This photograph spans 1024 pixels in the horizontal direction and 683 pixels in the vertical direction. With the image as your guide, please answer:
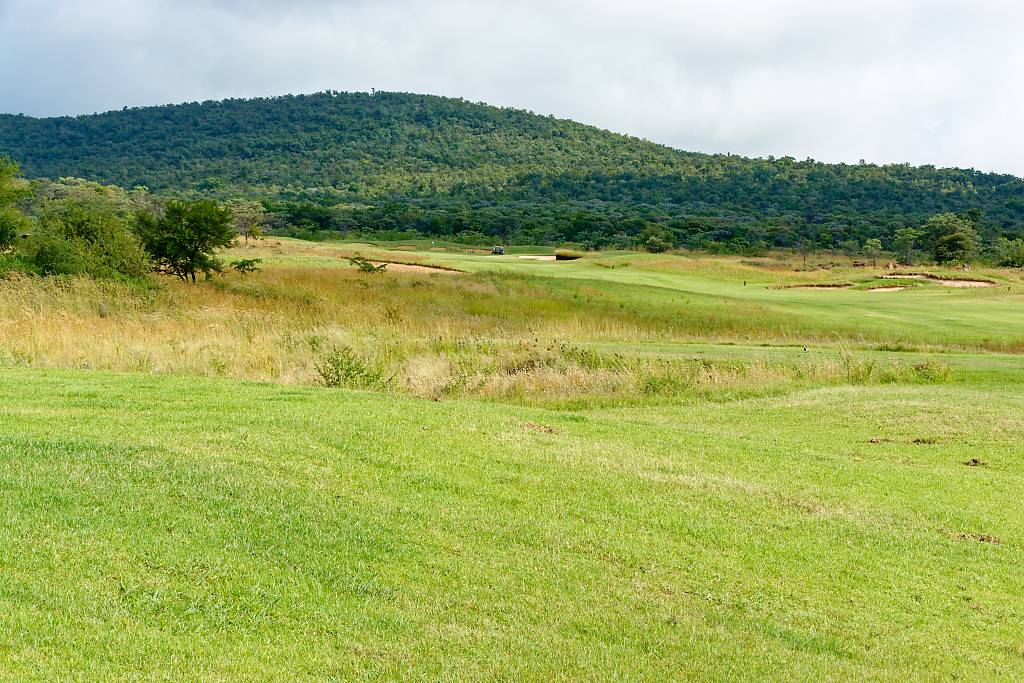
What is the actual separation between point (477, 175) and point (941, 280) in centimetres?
10563

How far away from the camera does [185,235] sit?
105 feet

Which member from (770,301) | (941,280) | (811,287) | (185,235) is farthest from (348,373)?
(941,280)

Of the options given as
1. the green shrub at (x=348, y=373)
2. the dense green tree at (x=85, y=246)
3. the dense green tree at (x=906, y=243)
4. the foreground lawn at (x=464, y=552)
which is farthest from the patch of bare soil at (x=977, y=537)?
the dense green tree at (x=906, y=243)

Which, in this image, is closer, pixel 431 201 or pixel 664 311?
pixel 664 311

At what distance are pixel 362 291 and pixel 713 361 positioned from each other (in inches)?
655

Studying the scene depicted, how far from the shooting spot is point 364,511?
249 inches

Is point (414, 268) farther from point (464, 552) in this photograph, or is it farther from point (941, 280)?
point (464, 552)

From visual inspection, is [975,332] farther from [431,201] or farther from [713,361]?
[431,201]

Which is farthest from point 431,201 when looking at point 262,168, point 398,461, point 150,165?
point 398,461

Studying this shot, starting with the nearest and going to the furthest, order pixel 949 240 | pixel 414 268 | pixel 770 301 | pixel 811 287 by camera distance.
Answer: pixel 770 301 < pixel 414 268 < pixel 811 287 < pixel 949 240

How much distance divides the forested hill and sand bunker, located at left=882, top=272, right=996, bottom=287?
36.2 m

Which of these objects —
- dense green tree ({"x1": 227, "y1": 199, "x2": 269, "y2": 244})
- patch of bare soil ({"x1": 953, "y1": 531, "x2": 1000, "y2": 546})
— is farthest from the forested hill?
patch of bare soil ({"x1": 953, "y1": 531, "x2": 1000, "y2": 546})

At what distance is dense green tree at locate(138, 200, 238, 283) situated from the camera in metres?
32.1

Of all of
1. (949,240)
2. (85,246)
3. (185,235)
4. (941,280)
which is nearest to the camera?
(85,246)
